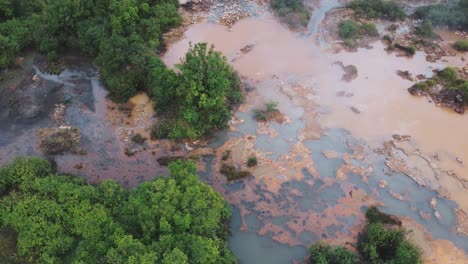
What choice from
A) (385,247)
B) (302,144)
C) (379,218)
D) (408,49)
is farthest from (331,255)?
(408,49)

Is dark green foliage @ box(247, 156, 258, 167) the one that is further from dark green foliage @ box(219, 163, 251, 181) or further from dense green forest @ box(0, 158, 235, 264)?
dense green forest @ box(0, 158, 235, 264)

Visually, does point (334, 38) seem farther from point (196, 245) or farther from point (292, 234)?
point (196, 245)

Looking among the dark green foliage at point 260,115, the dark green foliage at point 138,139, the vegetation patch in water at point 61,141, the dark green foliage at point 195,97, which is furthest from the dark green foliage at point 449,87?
the vegetation patch in water at point 61,141

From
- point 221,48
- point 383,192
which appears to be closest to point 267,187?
point 383,192

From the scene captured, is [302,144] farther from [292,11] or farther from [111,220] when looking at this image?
[292,11]

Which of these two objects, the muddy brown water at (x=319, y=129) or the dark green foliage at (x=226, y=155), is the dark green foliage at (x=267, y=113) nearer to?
the muddy brown water at (x=319, y=129)

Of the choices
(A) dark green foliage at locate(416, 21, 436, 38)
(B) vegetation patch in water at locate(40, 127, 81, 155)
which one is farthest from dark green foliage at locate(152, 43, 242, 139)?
(A) dark green foliage at locate(416, 21, 436, 38)
